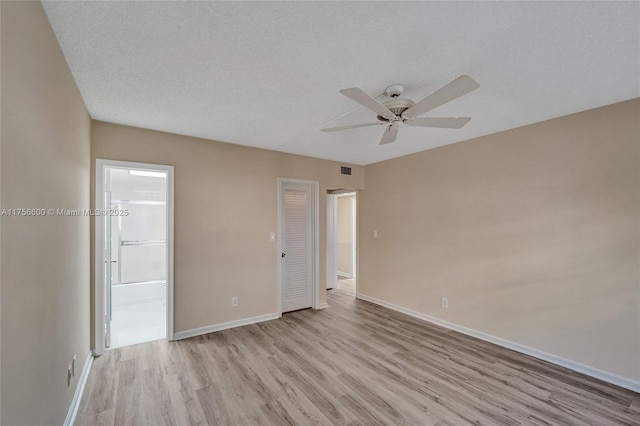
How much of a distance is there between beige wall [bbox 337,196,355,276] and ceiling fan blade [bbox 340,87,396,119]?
17.2 feet

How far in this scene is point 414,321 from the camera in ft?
13.4

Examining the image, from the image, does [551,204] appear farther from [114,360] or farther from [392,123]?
[114,360]

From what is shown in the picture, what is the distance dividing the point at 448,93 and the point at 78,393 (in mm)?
3557

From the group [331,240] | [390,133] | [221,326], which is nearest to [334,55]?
[390,133]

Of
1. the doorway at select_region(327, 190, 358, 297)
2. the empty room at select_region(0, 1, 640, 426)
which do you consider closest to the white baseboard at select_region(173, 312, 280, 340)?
the empty room at select_region(0, 1, 640, 426)

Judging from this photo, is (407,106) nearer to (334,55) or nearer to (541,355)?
(334,55)

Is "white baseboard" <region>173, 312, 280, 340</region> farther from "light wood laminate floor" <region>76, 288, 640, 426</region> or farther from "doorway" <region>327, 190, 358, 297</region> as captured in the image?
"doorway" <region>327, 190, 358, 297</region>

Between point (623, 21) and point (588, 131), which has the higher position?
point (623, 21)

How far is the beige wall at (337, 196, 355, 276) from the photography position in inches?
290

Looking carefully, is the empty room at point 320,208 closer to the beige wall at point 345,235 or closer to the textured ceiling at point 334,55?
the textured ceiling at point 334,55

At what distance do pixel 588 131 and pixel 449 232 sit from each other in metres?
1.77

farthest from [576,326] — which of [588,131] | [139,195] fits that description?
[139,195]

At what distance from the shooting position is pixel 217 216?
147 inches

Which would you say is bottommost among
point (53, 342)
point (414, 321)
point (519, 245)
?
point (414, 321)
